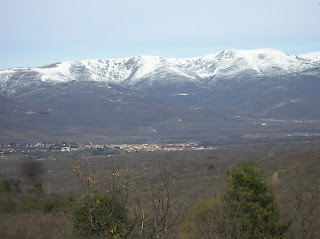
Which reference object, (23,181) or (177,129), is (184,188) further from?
(177,129)

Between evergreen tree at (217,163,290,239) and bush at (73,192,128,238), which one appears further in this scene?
evergreen tree at (217,163,290,239)

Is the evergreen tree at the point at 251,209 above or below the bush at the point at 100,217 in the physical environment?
below

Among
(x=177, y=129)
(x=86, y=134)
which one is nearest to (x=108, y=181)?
(x=86, y=134)

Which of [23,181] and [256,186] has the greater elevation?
[256,186]

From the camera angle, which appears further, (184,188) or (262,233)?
(184,188)

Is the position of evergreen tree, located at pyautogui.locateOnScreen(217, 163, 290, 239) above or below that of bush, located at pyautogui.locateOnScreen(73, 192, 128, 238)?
below

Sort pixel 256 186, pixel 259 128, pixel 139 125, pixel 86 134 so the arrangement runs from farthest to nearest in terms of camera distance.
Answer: pixel 139 125, pixel 259 128, pixel 86 134, pixel 256 186

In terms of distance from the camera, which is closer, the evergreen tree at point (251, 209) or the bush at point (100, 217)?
Answer: the bush at point (100, 217)

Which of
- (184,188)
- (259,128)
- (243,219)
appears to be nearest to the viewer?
(243,219)

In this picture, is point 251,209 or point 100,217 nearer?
point 100,217

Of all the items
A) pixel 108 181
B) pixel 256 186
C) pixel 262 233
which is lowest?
pixel 262 233

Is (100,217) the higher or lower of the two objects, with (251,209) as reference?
higher
